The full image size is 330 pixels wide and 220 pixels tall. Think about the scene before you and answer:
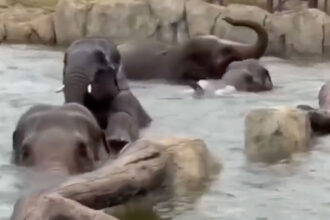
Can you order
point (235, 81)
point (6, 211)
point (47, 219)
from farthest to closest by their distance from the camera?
1. point (235, 81)
2. point (6, 211)
3. point (47, 219)

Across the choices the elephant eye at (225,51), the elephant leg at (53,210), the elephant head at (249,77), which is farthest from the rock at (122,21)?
the elephant leg at (53,210)

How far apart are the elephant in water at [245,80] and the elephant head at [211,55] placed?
20.4 inches

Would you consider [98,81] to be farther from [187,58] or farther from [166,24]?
[166,24]

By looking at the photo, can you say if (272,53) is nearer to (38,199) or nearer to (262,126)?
(262,126)

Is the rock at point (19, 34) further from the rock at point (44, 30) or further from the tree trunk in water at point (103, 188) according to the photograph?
the tree trunk in water at point (103, 188)

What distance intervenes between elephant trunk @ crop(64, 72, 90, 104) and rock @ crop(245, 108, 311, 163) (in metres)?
1.14

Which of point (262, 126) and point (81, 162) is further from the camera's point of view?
point (262, 126)

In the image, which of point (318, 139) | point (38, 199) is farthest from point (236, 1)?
point (38, 199)

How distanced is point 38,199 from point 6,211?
1.13 meters

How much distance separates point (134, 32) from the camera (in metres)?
14.6

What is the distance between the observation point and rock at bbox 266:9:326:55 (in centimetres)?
1350

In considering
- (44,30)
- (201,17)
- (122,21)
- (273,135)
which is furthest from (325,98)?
(44,30)

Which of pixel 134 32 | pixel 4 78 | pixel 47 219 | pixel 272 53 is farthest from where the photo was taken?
pixel 134 32

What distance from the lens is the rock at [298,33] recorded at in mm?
13500
